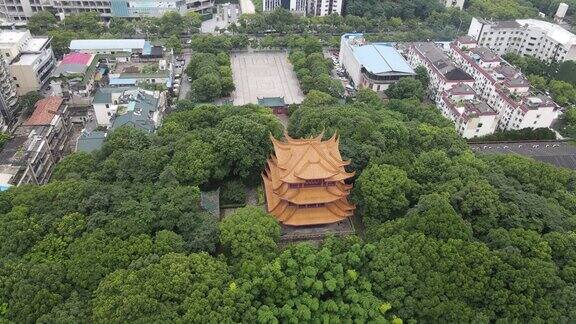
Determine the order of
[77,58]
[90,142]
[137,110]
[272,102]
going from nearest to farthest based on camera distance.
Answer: [90,142], [137,110], [272,102], [77,58]

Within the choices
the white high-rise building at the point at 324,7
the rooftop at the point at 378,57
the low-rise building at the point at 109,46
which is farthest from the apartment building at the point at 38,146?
the white high-rise building at the point at 324,7

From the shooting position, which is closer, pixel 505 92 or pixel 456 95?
pixel 456 95

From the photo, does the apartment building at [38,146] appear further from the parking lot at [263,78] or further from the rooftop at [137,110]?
the parking lot at [263,78]

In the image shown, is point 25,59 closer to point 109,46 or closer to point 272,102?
point 109,46

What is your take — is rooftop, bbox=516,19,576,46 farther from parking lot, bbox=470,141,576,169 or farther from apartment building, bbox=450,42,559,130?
parking lot, bbox=470,141,576,169

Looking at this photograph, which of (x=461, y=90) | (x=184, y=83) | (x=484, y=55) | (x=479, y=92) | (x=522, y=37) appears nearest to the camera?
(x=461, y=90)

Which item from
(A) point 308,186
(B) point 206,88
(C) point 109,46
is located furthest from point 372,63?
(C) point 109,46

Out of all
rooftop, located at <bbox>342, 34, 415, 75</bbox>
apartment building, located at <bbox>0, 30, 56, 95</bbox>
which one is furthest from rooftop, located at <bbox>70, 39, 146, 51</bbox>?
rooftop, located at <bbox>342, 34, 415, 75</bbox>
